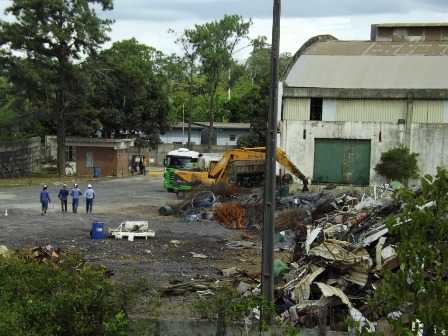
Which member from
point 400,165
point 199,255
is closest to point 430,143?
point 400,165

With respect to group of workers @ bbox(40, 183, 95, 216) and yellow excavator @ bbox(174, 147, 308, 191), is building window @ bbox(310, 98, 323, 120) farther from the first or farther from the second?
group of workers @ bbox(40, 183, 95, 216)

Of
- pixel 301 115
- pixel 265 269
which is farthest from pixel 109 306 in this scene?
pixel 301 115

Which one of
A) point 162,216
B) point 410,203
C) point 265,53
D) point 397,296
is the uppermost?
point 265,53

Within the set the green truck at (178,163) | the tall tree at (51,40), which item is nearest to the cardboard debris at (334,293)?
the green truck at (178,163)

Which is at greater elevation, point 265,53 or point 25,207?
point 265,53

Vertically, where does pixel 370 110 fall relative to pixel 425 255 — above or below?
above

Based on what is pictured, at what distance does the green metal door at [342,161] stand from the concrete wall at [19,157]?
1061 inches

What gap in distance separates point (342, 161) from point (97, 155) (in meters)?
25.5

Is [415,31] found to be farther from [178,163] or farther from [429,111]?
[178,163]

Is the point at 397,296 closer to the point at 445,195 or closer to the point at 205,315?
the point at 445,195

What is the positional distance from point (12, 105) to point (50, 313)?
49.1 meters

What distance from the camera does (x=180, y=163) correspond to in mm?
46656

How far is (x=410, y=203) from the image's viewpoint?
6785 millimetres

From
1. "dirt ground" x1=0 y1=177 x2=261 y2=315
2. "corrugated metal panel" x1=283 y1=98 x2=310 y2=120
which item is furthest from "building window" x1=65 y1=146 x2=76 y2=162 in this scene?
"corrugated metal panel" x1=283 y1=98 x2=310 y2=120
